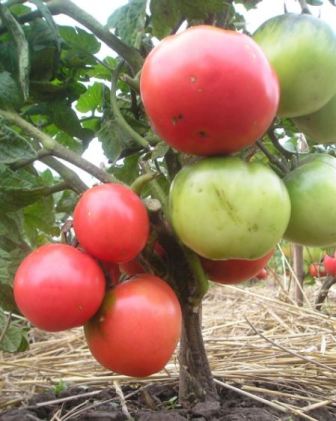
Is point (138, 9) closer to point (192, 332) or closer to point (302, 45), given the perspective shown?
point (302, 45)

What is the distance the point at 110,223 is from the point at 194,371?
40 cm

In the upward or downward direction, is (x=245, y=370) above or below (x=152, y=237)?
below

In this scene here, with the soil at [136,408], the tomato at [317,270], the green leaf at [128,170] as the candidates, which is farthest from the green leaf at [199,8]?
the tomato at [317,270]

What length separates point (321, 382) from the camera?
1.14 metres

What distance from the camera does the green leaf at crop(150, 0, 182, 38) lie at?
654 millimetres

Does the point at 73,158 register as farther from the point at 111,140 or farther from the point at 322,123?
the point at 322,123

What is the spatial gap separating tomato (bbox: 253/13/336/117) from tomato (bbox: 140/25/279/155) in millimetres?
38

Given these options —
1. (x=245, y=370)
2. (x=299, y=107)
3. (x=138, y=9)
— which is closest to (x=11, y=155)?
(x=138, y=9)

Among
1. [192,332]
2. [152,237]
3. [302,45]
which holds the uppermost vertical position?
[302,45]

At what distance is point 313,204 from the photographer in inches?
25.0

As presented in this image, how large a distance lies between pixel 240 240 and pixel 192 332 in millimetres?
347

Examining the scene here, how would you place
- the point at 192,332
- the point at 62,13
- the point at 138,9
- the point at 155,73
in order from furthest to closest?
the point at 192,332 < the point at 62,13 < the point at 138,9 < the point at 155,73

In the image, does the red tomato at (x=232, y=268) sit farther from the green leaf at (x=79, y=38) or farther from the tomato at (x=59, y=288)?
the green leaf at (x=79, y=38)

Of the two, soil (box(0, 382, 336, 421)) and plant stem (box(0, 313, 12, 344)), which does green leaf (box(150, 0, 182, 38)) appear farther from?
A: soil (box(0, 382, 336, 421))
